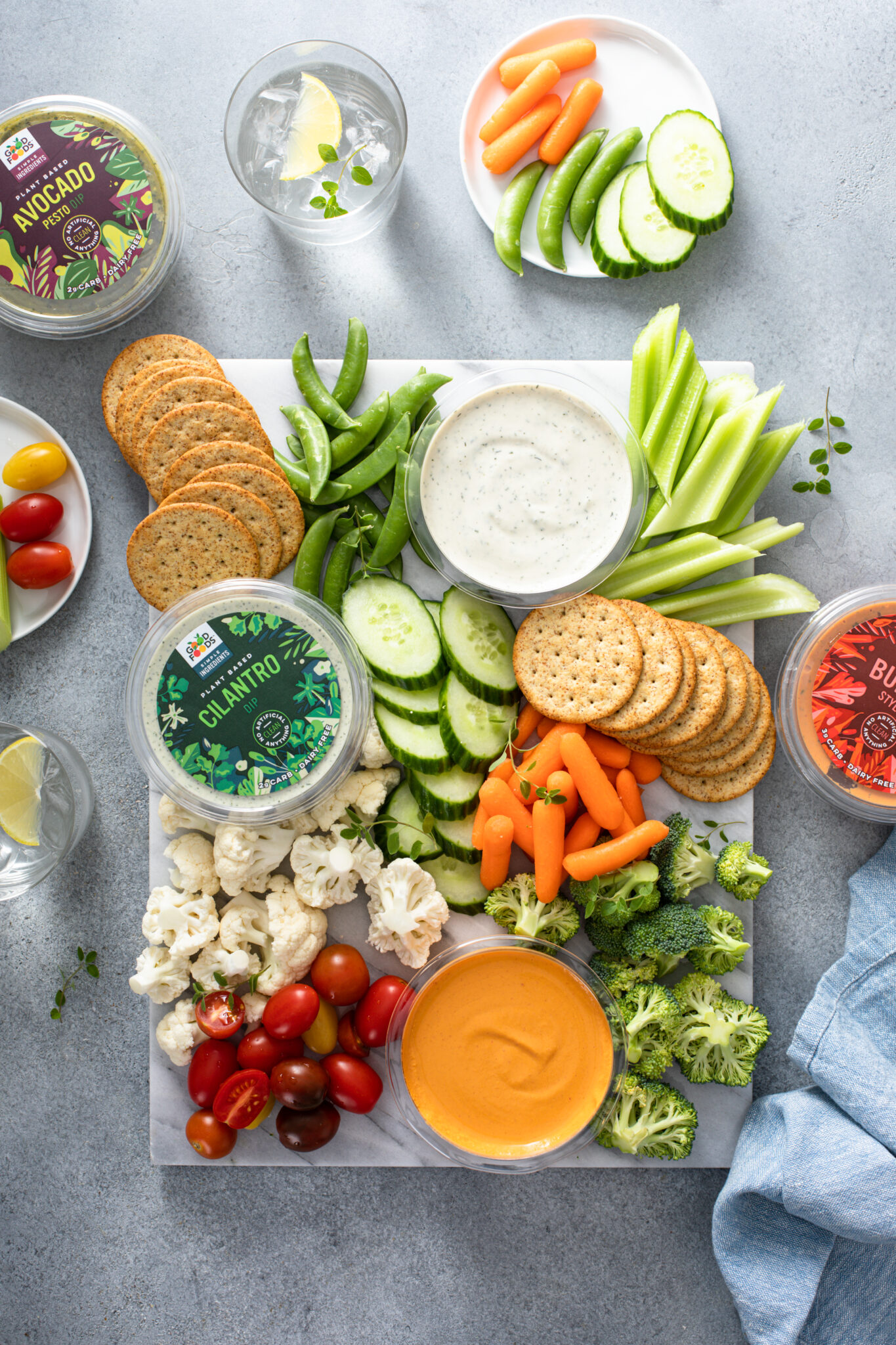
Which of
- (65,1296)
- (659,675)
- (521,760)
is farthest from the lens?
(65,1296)

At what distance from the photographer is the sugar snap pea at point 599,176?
Answer: 2.22 meters

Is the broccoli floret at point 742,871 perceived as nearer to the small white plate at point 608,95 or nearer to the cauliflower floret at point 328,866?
the cauliflower floret at point 328,866

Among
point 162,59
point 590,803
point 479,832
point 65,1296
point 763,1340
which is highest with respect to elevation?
point 162,59

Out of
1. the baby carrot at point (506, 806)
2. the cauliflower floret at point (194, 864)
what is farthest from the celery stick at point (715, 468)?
the cauliflower floret at point (194, 864)

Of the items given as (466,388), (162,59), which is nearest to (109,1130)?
(466,388)

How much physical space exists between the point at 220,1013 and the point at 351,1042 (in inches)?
13.7

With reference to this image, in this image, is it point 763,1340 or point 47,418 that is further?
point 47,418

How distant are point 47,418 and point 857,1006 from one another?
2.79m

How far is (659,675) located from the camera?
1.98m

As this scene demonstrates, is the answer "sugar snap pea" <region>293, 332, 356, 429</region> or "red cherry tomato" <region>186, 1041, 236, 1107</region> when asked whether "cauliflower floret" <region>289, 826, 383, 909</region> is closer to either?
"red cherry tomato" <region>186, 1041, 236, 1107</region>

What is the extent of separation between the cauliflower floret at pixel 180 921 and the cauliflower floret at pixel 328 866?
0.80 ft

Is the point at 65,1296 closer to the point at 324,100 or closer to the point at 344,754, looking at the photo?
the point at 344,754

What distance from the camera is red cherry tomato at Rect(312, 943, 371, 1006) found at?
2.08 m

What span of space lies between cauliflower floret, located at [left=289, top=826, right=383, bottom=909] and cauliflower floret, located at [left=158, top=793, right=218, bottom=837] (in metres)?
0.25
